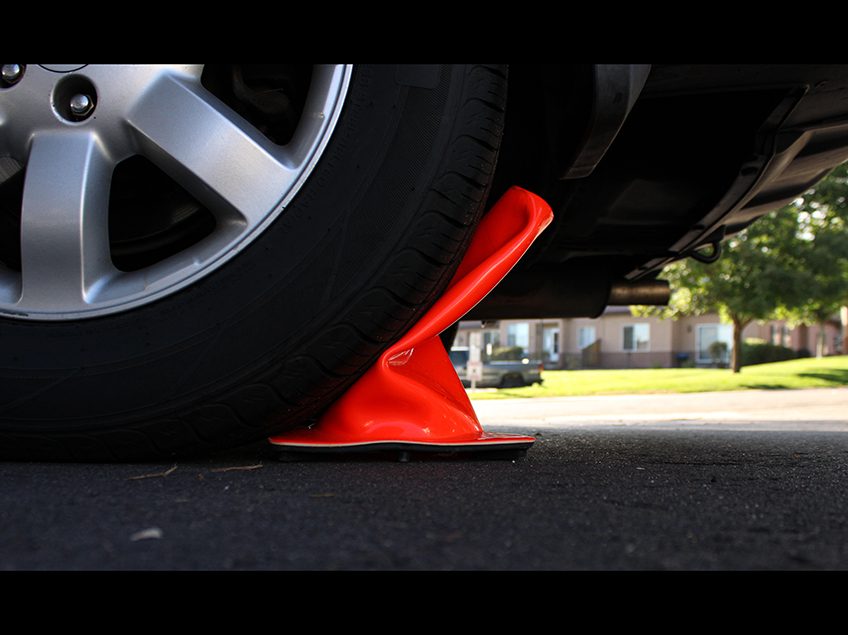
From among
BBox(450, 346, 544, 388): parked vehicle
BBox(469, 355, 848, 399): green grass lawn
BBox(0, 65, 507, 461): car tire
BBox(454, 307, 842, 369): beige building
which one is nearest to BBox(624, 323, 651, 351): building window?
BBox(454, 307, 842, 369): beige building

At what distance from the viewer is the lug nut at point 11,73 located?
1.48 m

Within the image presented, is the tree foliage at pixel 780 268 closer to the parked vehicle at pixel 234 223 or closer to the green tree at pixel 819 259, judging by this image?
the green tree at pixel 819 259

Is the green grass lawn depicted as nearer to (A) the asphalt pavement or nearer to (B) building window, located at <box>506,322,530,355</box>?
(A) the asphalt pavement

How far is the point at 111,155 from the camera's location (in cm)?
150

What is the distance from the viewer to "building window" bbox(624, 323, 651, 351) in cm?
3095

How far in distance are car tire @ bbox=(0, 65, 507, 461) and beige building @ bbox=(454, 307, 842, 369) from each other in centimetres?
2708

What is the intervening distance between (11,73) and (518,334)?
3344cm

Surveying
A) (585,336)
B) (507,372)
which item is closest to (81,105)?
(507,372)

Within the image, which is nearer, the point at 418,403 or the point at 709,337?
the point at 418,403

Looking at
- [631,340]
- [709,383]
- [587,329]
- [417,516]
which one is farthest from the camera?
[587,329]

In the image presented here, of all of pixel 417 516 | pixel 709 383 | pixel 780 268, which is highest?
pixel 780 268

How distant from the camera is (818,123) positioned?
5.92 feet

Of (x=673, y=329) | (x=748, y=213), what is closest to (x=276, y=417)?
(x=748, y=213)

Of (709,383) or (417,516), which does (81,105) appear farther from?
(709,383)
